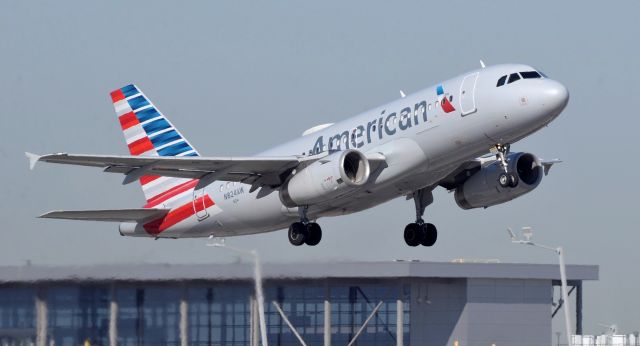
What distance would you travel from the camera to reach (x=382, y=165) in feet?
149

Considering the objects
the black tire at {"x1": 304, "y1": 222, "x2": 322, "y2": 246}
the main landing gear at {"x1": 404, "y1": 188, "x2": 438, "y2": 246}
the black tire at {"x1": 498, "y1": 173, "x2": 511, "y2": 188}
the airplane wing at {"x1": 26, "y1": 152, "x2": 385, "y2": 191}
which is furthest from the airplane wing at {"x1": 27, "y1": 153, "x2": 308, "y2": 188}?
the black tire at {"x1": 498, "y1": 173, "x2": 511, "y2": 188}

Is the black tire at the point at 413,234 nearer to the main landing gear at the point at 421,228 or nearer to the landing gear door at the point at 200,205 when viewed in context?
the main landing gear at the point at 421,228

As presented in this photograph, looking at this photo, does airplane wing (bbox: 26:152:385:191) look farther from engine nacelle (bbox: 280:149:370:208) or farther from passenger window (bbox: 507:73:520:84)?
passenger window (bbox: 507:73:520:84)

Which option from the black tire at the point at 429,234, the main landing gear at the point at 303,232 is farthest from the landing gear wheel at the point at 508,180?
the main landing gear at the point at 303,232

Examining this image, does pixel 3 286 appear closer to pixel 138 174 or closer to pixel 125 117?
pixel 125 117

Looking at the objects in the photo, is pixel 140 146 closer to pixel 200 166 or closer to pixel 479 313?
pixel 200 166

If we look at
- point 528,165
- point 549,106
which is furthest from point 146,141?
point 549,106

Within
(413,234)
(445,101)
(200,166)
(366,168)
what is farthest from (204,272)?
(445,101)

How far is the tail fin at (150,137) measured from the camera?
177ft

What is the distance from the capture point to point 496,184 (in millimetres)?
49625

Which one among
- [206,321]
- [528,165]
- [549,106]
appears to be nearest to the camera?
[549,106]

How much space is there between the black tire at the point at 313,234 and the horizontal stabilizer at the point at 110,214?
6.42 m

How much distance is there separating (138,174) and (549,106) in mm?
12950

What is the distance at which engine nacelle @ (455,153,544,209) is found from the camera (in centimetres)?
4875
